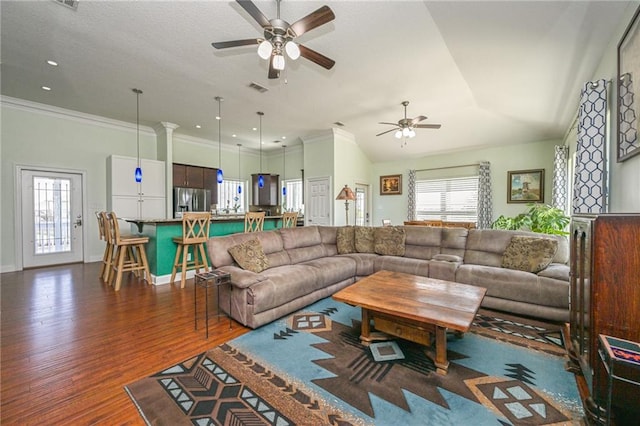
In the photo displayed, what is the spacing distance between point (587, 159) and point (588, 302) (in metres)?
1.87

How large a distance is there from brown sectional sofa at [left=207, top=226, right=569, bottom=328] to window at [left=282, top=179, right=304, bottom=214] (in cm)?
443

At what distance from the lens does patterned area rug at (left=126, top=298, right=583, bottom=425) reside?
5.07 ft

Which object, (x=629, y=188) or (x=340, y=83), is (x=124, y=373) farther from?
(x=340, y=83)

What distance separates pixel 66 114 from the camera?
5.48 metres

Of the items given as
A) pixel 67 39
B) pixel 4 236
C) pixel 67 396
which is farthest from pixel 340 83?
pixel 4 236

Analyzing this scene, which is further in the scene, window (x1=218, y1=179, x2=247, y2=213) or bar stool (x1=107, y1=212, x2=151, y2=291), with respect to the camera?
window (x1=218, y1=179, x2=247, y2=213)

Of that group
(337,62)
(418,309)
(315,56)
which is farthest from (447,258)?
(337,62)

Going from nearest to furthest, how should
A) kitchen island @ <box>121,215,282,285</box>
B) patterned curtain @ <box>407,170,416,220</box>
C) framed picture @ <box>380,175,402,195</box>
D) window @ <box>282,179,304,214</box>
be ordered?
kitchen island @ <box>121,215,282,285</box> → patterned curtain @ <box>407,170,416,220</box> → framed picture @ <box>380,175,402,195</box> → window @ <box>282,179,304,214</box>

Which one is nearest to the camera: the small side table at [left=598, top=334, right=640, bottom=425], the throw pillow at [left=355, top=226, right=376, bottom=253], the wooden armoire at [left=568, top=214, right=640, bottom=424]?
the small side table at [left=598, top=334, right=640, bottom=425]

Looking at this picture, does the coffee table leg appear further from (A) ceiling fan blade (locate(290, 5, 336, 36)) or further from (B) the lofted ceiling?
(B) the lofted ceiling

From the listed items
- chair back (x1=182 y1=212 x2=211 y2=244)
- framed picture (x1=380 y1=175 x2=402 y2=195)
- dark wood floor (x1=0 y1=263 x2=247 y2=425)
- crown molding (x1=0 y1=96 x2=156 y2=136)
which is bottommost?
dark wood floor (x1=0 y1=263 x2=247 y2=425)

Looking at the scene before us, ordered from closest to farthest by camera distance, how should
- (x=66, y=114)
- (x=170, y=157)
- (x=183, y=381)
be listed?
(x=183, y=381) → (x=66, y=114) → (x=170, y=157)

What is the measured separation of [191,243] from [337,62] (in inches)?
137

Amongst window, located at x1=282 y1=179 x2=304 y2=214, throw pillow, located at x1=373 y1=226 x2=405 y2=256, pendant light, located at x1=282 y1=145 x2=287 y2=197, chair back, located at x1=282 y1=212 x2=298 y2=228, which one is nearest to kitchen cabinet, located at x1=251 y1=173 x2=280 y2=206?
pendant light, located at x1=282 y1=145 x2=287 y2=197
